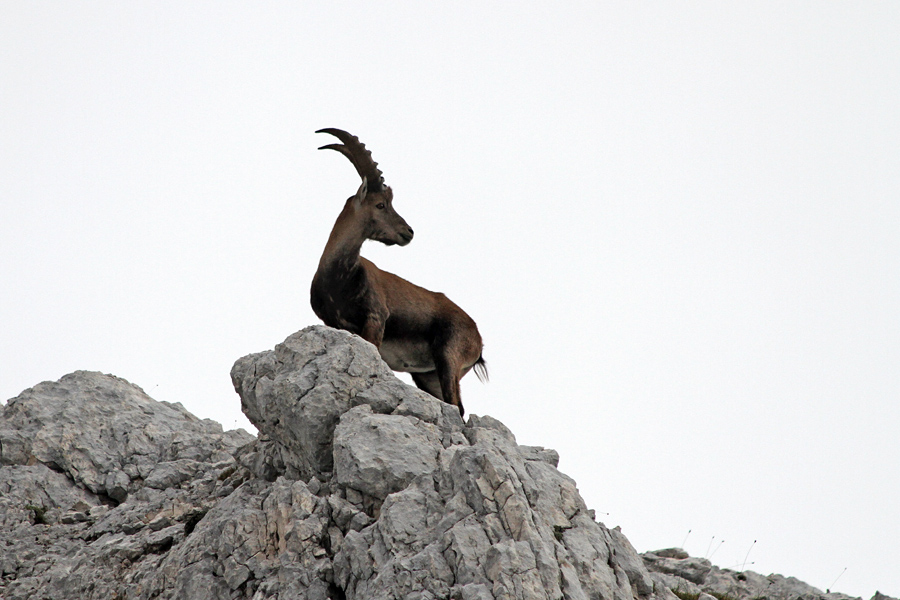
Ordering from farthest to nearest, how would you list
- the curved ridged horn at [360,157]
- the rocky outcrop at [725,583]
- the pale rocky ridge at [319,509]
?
the curved ridged horn at [360,157] → the rocky outcrop at [725,583] → the pale rocky ridge at [319,509]

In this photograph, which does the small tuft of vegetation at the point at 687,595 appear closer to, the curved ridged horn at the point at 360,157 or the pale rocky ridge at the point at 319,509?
the pale rocky ridge at the point at 319,509

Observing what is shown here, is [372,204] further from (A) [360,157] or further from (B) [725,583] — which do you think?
(B) [725,583]

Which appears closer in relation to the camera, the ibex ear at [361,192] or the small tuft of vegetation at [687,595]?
the small tuft of vegetation at [687,595]

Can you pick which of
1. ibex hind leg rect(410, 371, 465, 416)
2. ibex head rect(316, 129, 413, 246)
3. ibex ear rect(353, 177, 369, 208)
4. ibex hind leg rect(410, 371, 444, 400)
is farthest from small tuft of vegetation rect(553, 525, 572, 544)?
ibex ear rect(353, 177, 369, 208)

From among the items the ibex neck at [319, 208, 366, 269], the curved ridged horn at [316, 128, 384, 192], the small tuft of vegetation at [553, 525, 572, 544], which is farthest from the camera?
the curved ridged horn at [316, 128, 384, 192]

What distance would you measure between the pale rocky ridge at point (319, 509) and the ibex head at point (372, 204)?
8.94 ft

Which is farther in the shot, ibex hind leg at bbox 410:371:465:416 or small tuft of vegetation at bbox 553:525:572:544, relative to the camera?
ibex hind leg at bbox 410:371:465:416

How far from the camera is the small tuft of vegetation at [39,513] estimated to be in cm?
918

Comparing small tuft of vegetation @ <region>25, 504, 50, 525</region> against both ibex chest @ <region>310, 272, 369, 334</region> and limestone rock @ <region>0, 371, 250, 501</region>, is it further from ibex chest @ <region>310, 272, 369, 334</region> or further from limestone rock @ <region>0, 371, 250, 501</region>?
ibex chest @ <region>310, 272, 369, 334</region>

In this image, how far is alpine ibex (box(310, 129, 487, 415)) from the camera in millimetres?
10430

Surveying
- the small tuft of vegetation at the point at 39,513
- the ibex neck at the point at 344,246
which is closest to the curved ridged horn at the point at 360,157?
the ibex neck at the point at 344,246

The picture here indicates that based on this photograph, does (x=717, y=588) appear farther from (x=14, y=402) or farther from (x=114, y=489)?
(x=14, y=402)

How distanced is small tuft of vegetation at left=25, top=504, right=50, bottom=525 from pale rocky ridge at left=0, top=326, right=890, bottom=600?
2 cm

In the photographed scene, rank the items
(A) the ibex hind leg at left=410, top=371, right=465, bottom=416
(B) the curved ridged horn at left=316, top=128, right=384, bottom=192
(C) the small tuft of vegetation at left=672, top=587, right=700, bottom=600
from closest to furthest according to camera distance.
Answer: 1. (C) the small tuft of vegetation at left=672, top=587, right=700, bottom=600
2. (B) the curved ridged horn at left=316, top=128, right=384, bottom=192
3. (A) the ibex hind leg at left=410, top=371, right=465, bottom=416
